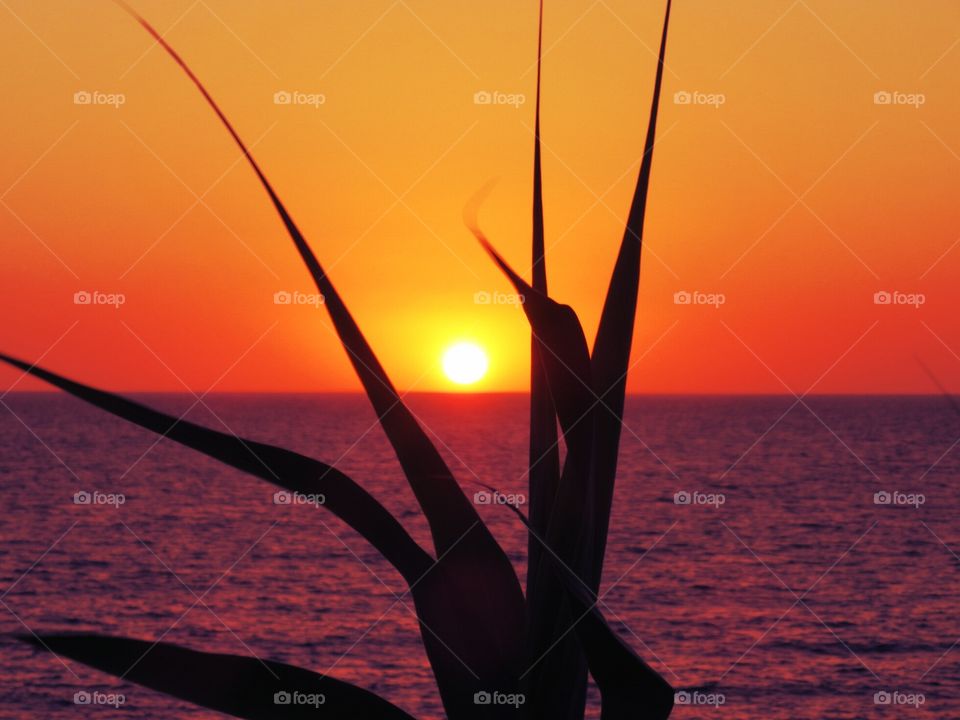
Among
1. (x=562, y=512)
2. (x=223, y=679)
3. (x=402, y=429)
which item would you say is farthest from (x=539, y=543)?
(x=223, y=679)

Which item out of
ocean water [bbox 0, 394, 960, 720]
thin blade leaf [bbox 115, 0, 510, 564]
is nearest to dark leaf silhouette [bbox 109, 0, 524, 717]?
thin blade leaf [bbox 115, 0, 510, 564]

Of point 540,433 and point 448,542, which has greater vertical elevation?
point 540,433

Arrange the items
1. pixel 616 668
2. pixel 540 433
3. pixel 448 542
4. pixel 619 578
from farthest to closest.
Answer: pixel 619 578 < pixel 540 433 < pixel 448 542 < pixel 616 668

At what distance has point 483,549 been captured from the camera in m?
1.07

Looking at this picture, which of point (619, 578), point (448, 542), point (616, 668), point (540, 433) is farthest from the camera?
point (619, 578)

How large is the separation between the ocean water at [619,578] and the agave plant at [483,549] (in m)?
5.98

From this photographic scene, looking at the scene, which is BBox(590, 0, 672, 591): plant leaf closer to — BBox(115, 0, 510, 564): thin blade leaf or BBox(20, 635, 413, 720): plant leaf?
BBox(115, 0, 510, 564): thin blade leaf

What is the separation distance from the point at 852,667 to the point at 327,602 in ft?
50.4

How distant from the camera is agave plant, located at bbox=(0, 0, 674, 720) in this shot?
980 mm

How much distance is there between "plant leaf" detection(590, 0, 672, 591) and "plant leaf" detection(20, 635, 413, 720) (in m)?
0.26

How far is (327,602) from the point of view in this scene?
117 ft

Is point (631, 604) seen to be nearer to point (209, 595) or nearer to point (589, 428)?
point (209, 595)

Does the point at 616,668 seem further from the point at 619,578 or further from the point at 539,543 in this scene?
the point at 619,578

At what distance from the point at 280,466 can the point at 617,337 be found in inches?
13.4
